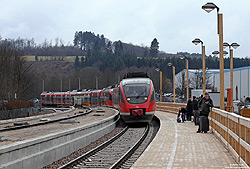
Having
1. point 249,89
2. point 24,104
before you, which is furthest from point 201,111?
point 249,89

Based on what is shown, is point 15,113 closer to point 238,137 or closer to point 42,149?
point 42,149

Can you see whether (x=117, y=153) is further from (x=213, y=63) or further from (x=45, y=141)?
(x=213, y=63)

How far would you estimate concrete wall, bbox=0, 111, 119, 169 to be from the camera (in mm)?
10430

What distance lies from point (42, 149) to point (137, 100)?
14.0 m

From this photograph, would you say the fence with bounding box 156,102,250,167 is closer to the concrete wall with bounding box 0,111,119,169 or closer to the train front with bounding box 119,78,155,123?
the concrete wall with bounding box 0,111,119,169

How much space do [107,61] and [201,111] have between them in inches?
5687

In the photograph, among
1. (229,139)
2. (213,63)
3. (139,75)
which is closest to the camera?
(229,139)

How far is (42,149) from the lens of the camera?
12555 mm

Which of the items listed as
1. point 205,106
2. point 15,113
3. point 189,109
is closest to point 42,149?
point 205,106

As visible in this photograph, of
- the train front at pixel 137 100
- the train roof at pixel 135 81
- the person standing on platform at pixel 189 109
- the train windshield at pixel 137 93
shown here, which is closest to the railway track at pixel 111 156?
the train front at pixel 137 100

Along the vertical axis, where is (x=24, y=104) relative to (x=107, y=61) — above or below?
below

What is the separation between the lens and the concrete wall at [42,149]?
1043cm

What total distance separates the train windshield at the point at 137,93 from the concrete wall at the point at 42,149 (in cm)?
750

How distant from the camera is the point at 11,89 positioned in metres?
53.0
